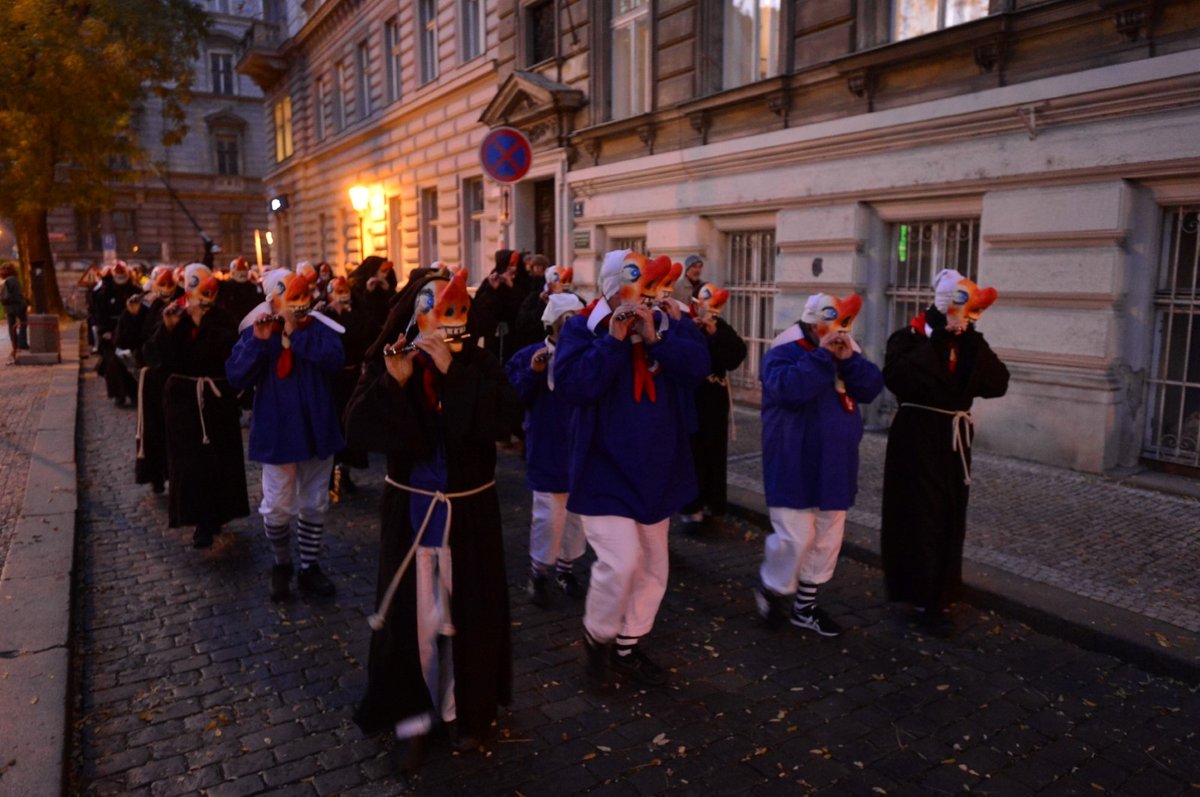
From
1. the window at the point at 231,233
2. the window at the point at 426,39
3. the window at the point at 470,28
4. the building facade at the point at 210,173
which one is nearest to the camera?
the window at the point at 470,28

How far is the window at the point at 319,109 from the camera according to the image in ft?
96.0

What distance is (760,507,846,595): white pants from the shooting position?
481 centimetres

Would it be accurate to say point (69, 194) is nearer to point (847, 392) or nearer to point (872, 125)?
point (872, 125)

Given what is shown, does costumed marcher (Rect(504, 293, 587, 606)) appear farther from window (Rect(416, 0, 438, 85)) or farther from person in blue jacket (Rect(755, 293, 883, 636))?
window (Rect(416, 0, 438, 85))

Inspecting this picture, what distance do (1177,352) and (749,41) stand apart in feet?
21.7

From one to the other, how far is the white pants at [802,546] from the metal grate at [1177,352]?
4.62 m

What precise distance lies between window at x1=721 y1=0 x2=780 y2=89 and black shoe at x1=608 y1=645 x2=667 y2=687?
8.97 m

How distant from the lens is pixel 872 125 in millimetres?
9703

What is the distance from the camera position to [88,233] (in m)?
49.0

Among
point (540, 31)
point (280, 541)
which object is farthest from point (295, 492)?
point (540, 31)

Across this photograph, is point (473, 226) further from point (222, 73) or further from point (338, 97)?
point (222, 73)

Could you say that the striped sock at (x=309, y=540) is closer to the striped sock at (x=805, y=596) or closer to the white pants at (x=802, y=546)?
the white pants at (x=802, y=546)

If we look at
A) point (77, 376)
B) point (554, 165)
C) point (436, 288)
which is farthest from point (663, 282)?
point (77, 376)

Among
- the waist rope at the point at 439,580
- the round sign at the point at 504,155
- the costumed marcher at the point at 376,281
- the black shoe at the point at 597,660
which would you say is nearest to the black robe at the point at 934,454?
the black shoe at the point at 597,660
